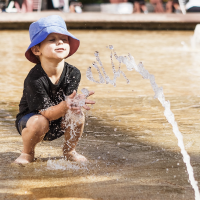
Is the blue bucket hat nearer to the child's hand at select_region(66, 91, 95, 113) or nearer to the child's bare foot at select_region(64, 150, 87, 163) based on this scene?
the child's hand at select_region(66, 91, 95, 113)

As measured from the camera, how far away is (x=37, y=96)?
7.83ft

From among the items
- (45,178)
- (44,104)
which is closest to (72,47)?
(44,104)

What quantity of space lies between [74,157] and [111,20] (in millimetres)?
10221

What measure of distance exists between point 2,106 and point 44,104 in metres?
1.65

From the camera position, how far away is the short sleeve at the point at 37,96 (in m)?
2.39

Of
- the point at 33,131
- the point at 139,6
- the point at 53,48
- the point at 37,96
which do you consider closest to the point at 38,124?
the point at 33,131

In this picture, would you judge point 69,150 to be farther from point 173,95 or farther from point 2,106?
point 173,95

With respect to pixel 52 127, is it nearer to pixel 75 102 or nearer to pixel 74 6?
pixel 75 102

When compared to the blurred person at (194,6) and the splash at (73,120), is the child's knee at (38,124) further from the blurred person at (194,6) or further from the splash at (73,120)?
the blurred person at (194,6)

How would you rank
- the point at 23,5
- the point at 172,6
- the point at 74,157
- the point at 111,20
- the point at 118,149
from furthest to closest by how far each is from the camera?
the point at 172,6, the point at 23,5, the point at 111,20, the point at 118,149, the point at 74,157

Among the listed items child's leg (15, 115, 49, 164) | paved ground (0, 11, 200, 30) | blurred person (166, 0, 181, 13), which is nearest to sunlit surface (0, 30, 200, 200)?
child's leg (15, 115, 49, 164)

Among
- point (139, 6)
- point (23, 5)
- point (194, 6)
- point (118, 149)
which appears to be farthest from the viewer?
point (139, 6)

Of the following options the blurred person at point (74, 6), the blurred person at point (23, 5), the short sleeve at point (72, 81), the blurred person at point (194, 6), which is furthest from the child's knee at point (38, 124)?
the blurred person at point (74, 6)

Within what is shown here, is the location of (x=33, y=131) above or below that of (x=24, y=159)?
above
